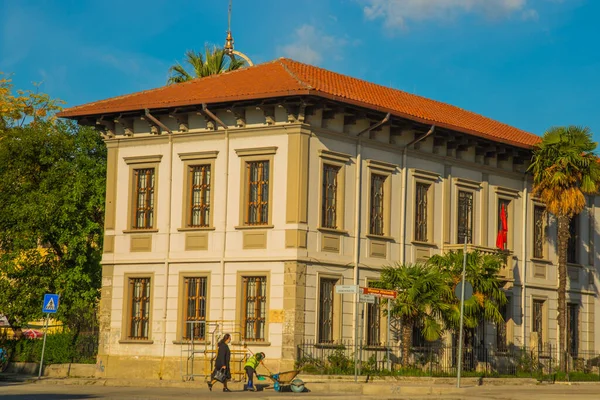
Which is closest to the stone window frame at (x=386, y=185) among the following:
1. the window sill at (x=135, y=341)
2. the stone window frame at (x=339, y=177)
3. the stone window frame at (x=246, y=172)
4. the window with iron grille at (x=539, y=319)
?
the stone window frame at (x=339, y=177)

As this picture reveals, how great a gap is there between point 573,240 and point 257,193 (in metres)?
16.3

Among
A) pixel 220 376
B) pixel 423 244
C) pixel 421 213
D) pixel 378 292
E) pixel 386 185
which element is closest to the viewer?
pixel 220 376

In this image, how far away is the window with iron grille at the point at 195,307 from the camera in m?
35.3

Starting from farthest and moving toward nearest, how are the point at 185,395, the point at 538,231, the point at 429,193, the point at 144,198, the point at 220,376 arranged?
the point at 538,231
the point at 429,193
the point at 144,198
the point at 220,376
the point at 185,395

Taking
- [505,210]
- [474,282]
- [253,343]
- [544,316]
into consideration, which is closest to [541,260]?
[544,316]

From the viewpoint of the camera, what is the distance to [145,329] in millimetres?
36594

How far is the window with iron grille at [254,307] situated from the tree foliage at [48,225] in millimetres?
9280

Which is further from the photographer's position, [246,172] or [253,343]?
[246,172]

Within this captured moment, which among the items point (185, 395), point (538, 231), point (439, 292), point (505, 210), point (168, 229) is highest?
point (505, 210)

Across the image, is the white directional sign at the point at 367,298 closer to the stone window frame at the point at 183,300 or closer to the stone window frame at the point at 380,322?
the stone window frame at the point at 380,322

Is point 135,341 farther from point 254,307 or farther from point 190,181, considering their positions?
point 190,181

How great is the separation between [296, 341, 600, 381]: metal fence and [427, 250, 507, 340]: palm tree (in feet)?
4.87

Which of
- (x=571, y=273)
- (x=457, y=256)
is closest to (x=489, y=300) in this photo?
(x=457, y=256)

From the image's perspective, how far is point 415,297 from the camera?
34469 mm
